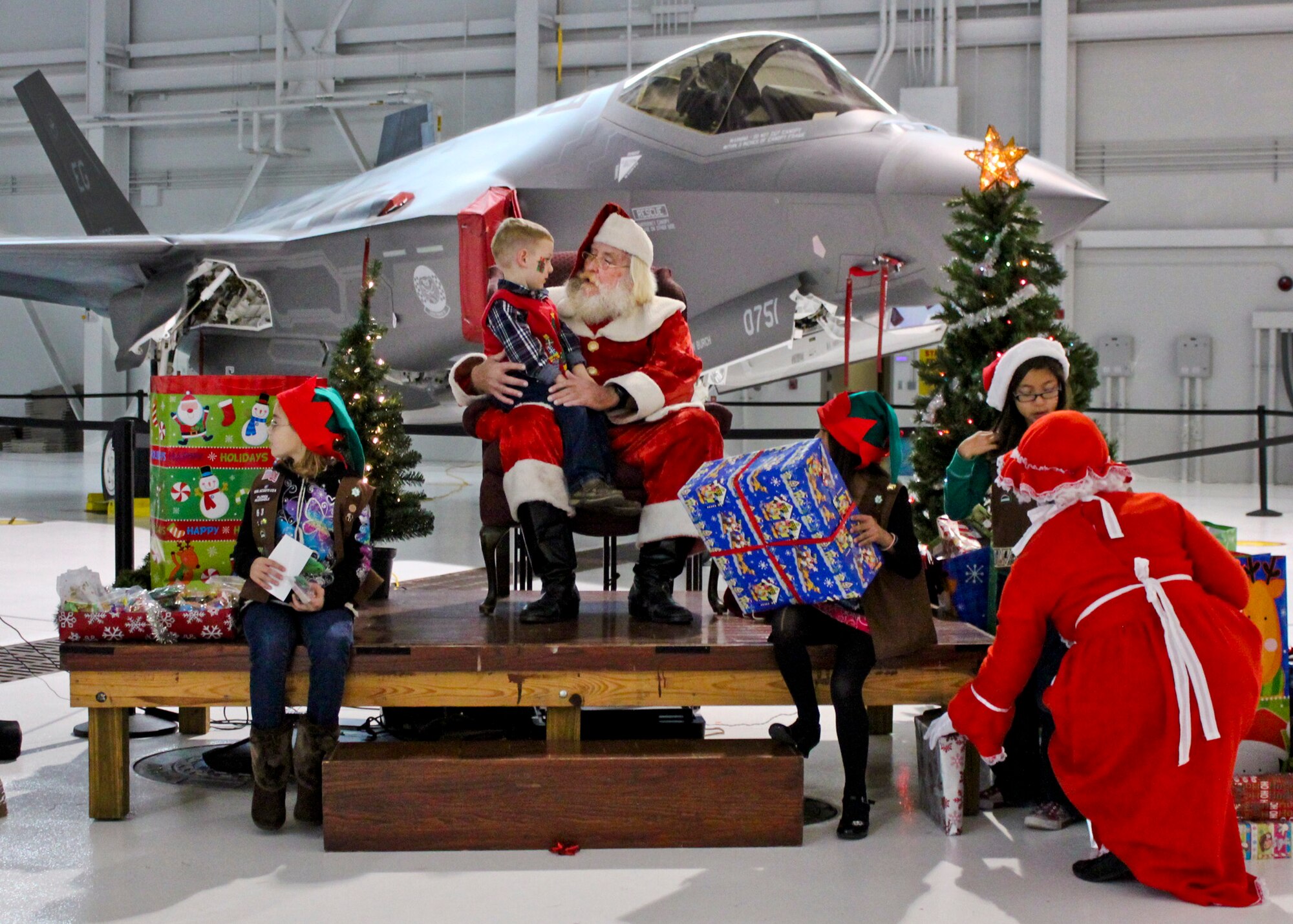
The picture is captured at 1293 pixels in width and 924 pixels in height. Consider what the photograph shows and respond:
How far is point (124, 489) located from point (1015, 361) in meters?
3.01

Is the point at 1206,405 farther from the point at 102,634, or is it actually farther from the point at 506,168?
the point at 102,634

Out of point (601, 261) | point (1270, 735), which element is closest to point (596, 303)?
point (601, 261)

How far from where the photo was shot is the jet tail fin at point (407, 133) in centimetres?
1384

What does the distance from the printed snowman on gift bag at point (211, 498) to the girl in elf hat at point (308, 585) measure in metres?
0.58

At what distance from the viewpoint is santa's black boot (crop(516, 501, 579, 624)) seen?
3.74 metres

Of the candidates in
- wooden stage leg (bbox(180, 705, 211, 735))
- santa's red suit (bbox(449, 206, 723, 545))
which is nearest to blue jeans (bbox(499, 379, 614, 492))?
santa's red suit (bbox(449, 206, 723, 545))

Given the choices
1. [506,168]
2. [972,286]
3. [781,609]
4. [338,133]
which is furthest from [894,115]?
[338,133]

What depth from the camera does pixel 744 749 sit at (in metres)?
3.26

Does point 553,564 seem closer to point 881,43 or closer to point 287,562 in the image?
point 287,562

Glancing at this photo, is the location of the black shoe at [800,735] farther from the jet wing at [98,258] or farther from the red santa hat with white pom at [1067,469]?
the jet wing at [98,258]

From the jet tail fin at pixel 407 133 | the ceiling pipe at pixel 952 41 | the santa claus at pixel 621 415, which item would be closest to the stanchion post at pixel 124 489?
the santa claus at pixel 621 415

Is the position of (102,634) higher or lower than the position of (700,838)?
higher

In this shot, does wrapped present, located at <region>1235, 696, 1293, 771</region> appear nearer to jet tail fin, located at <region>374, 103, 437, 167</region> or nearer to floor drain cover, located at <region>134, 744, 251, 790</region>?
floor drain cover, located at <region>134, 744, 251, 790</region>

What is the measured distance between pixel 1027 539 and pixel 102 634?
7.85 ft
